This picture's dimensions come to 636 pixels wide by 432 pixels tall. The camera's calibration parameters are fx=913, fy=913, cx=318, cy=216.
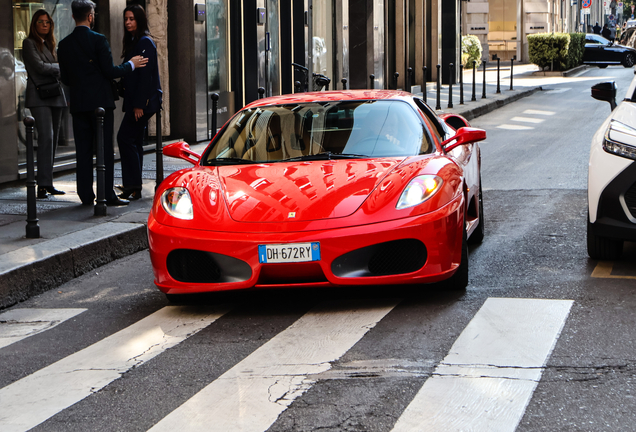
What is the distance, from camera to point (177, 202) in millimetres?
5531

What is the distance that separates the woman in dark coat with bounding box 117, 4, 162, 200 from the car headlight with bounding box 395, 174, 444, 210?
4.41 m

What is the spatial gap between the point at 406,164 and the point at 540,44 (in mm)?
32280

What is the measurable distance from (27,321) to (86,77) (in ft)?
11.7

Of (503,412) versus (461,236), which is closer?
(503,412)

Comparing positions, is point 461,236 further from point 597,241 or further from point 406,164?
point 597,241

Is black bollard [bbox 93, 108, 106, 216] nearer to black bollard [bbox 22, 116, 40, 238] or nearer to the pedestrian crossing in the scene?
black bollard [bbox 22, 116, 40, 238]

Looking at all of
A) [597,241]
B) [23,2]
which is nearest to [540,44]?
[23,2]

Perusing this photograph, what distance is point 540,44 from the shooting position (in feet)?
119

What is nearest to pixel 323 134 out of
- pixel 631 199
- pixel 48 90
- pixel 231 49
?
pixel 631 199

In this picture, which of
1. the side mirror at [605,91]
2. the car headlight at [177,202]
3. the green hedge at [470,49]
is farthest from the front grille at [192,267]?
the green hedge at [470,49]

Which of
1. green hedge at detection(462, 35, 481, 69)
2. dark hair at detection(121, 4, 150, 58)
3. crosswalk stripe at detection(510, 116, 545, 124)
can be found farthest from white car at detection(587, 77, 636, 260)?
green hedge at detection(462, 35, 481, 69)

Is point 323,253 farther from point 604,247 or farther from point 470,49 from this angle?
point 470,49

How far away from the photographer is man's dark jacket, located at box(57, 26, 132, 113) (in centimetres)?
849

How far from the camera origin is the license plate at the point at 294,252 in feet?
16.4
